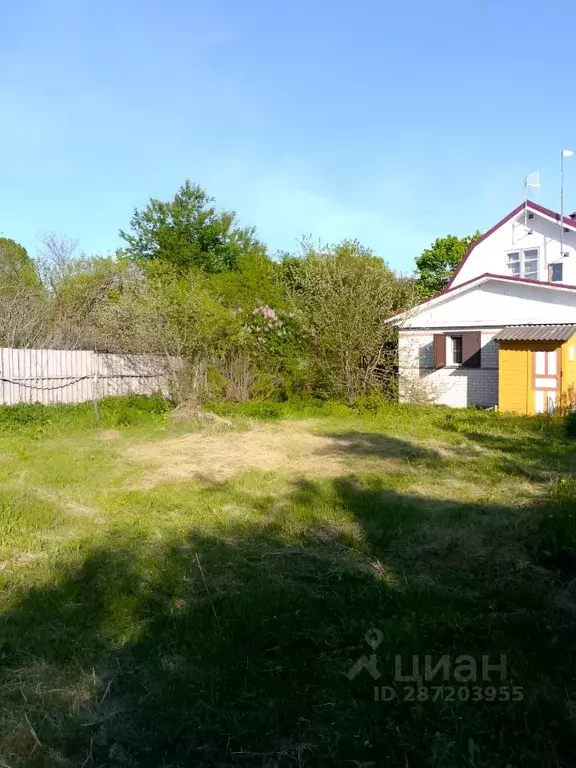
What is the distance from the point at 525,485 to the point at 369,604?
12.1 feet

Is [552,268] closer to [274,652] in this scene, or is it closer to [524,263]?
[524,263]

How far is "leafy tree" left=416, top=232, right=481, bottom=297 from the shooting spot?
34.8 m

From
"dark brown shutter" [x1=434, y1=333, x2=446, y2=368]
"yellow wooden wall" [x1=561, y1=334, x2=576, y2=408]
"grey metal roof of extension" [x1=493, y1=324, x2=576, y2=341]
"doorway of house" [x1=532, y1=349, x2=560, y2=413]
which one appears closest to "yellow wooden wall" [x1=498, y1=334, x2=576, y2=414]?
"yellow wooden wall" [x1=561, y1=334, x2=576, y2=408]

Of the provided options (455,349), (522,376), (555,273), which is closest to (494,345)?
(455,349)

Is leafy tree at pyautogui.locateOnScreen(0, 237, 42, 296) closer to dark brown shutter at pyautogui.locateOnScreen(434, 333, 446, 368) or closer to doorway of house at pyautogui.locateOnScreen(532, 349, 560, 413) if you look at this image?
dark brown shutter at pyautogui.locateOnScreen(434, 333, 446, 368)

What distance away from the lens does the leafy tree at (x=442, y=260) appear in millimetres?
34781

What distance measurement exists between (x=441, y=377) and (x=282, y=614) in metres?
13.9

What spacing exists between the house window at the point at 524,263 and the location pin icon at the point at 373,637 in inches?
775

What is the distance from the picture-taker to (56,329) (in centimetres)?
1747

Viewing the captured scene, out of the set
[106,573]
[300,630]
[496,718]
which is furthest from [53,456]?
[496,718]

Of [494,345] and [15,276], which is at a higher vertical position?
[15,276]

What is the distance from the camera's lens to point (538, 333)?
13.5 meters

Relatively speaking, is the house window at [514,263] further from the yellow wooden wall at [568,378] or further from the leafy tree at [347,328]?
the yellow wooden wall at [568,378]

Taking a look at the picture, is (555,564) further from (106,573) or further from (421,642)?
(106,573)
